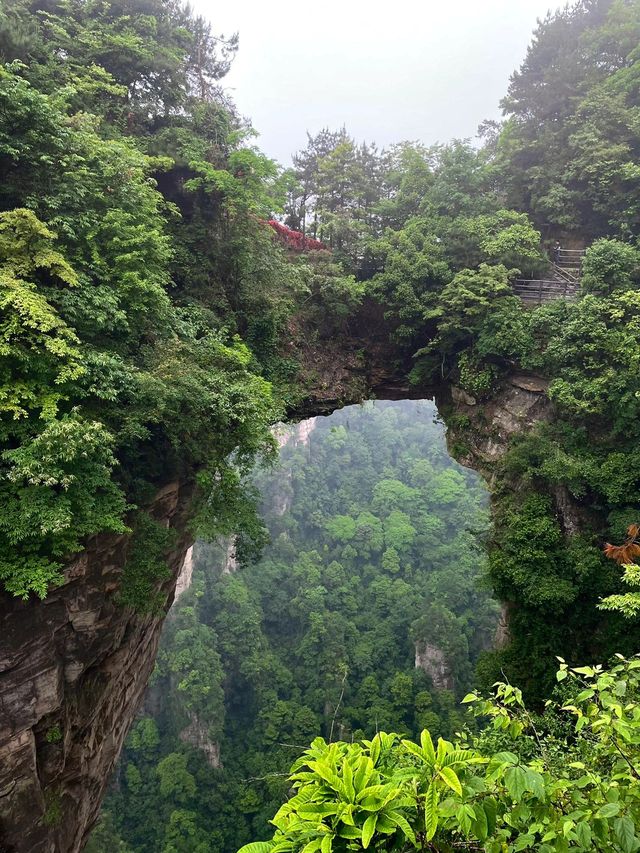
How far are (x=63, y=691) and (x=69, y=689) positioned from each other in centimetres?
33

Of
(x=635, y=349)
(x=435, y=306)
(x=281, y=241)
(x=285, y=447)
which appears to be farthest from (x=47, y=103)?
(x=285, y=447)

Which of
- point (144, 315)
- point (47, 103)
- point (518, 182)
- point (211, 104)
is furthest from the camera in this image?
point (518, 182)

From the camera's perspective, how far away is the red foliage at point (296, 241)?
13375 millimetres

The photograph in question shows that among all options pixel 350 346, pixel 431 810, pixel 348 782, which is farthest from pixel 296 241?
pixel 431 810

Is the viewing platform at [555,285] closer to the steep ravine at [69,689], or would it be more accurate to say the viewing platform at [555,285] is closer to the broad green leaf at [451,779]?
the steep ravine at [69,689]

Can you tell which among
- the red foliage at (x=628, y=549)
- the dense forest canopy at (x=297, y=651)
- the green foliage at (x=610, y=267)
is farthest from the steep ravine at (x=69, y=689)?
the dense forest canopy at (x=297, y=651)

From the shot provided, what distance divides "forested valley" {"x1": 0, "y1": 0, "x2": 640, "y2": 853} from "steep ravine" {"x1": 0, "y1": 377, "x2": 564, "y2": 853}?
26cm

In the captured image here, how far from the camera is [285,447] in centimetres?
4994

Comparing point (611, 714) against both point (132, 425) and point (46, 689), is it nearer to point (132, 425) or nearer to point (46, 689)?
point (132, 425)

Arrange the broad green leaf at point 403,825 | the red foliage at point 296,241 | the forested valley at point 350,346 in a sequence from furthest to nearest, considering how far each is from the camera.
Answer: the red foliage at point 296,241 < the forested valley at point 350,346 < the broad green leaf at point 403,825

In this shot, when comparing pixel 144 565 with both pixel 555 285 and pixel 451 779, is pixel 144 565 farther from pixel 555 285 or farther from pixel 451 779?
pixel 555 285

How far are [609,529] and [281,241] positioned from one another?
1077cm

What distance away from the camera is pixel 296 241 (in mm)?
13641

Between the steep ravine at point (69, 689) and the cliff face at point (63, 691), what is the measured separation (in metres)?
0.01
